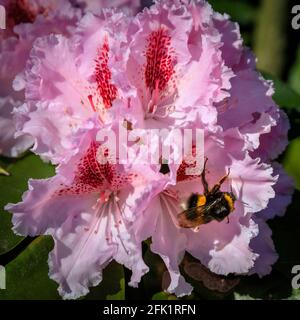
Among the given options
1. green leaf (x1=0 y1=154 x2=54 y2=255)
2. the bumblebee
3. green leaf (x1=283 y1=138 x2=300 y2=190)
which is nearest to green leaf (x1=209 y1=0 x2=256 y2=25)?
green leaf (x1=283 y1=138 x2=300 y2=190)

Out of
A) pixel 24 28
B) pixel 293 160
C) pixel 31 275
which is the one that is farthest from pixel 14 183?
pixel 293 160

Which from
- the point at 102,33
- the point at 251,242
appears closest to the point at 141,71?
the point at 102,33

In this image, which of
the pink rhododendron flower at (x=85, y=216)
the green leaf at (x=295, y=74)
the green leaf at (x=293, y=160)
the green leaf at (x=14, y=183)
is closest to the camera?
the pink rhododendron flower at (x=85, y=216)

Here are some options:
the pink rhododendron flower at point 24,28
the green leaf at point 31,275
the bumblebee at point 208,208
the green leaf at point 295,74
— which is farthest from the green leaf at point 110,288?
the green leaf at point 295,74

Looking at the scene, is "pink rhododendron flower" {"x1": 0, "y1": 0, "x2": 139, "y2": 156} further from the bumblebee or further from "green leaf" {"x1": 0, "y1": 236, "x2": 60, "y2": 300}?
the bumblebee

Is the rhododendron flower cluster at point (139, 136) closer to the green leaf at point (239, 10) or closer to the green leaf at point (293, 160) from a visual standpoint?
the green leaf at point (293, 160)

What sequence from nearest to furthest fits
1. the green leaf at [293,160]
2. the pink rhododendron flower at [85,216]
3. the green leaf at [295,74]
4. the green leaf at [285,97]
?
the pink rhododendron flower at [85,216]
the green leaf at [285,97]
the green leaf at [293,160]
the green leaf at [295,74]
